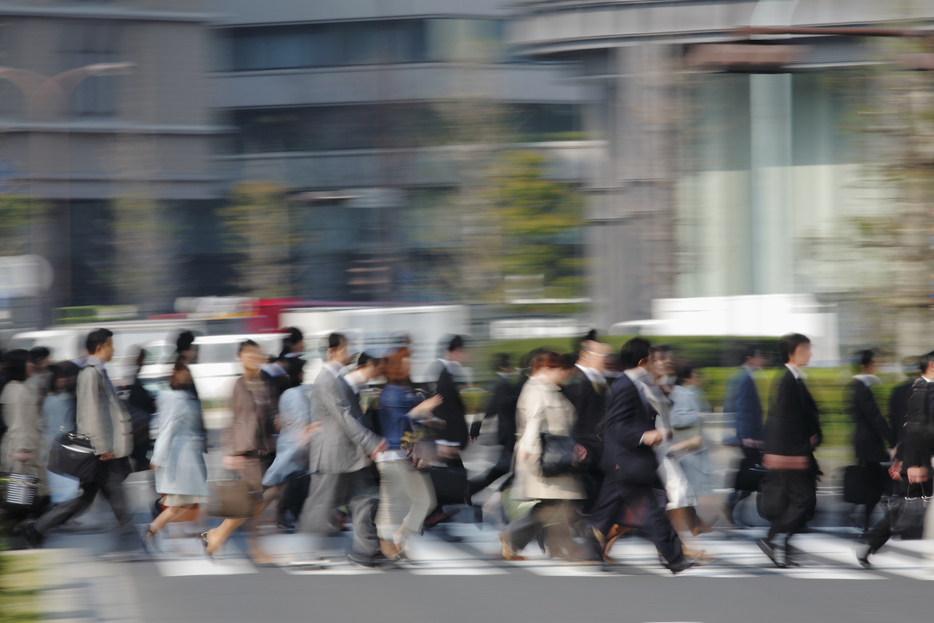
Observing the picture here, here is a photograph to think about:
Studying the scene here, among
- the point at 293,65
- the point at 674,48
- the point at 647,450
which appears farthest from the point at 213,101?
the point at 647,450

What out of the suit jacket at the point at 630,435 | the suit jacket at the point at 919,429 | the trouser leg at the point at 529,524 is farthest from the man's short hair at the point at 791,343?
the trouser leg at the point at 529,524

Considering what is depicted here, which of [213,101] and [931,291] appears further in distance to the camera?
[213,101]

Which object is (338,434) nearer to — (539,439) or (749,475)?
(539,439)

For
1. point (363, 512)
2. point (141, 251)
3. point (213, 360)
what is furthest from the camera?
point (141, 251)

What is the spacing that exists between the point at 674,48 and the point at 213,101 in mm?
21223

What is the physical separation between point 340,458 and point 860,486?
3.94 m

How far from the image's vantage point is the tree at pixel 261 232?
126 ft

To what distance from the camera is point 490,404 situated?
1045 cm

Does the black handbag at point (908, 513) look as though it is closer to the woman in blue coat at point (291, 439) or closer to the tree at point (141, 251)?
the woman in blue coat at point (291, 439)

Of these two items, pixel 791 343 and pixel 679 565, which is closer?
pixel 679 565

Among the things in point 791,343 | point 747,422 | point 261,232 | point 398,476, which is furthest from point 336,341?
point 261,232

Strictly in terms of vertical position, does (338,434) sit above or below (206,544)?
above

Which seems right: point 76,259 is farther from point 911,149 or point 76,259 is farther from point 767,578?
point 767,578

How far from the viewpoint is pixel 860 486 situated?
9.40 meters
